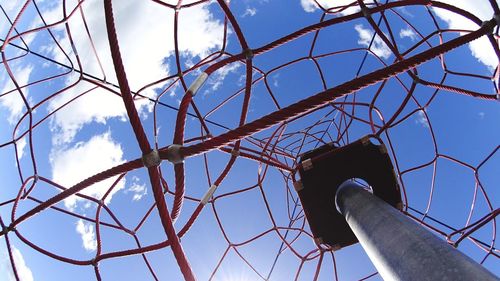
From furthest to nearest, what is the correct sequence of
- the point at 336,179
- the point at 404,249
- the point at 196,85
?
the point at 336,179 < the point at 196,85 < the point at 404,249

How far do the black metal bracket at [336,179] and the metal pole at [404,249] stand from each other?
121cm

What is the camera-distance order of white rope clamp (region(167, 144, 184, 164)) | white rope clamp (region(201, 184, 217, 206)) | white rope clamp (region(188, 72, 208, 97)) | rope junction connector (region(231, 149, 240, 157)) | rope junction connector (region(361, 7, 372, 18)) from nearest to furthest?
white rope clamp (region(167, 144, 184, 164)) < white rope clamp (region(188, 72, 208, 97)) < white rope clamp (region(201, 184, 217, 206)) < rope junction connector (region(361, 7, 372, 18)) < rope junction connector (region(231, 149, 240, 157))

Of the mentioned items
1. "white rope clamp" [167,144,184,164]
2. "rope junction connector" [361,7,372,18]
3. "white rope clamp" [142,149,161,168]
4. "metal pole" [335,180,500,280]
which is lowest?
"metal pole" [335,180,500,280]

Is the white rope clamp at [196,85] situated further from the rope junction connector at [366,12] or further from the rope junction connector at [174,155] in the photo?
the rope junction connector at [366,12]

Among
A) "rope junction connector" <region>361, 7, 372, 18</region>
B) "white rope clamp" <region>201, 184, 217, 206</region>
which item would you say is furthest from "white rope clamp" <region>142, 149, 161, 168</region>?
"rope junction connector" <region>361, 7, 372, 18</region>

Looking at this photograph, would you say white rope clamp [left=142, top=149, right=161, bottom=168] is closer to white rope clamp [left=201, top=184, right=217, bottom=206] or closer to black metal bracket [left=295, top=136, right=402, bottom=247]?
white rope clamp [left=201, top=184, right=217, bottom=206]

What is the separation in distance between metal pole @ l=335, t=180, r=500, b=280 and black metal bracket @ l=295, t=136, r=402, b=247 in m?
1.21

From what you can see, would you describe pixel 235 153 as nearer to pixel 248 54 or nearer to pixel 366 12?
pixel 248 54

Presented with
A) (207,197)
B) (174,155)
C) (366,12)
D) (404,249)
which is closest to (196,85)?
(174,155)

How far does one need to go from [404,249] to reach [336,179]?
105 inches

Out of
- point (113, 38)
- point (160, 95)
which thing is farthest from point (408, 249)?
point (160, 95)

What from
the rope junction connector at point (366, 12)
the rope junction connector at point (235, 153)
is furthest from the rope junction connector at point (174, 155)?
the rope junction connector at point (366, 12)

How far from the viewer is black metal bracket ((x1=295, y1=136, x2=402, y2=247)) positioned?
506 centimetres

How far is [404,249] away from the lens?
100 inches
